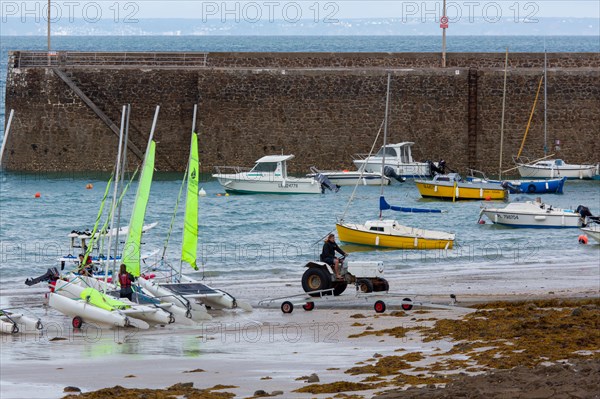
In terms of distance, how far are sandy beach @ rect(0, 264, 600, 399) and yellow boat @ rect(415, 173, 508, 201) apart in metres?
16.4

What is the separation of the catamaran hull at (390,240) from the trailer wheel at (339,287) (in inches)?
360

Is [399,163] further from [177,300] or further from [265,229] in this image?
[177,300]

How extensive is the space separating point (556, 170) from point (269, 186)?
9.85 metres

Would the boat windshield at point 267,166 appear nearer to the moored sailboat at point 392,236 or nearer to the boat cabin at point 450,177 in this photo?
the boat cabin at point 450,177

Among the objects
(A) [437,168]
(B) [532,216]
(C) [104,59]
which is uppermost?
(C) [104,59]

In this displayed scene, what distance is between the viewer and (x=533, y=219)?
35.5m

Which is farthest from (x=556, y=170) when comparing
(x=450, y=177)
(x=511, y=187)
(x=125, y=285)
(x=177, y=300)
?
(x=125, y=285)

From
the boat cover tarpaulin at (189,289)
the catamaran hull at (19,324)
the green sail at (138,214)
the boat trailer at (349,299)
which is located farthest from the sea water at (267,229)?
the catamaran hull at (19,324)

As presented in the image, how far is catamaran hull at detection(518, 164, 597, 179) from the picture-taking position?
146 ft

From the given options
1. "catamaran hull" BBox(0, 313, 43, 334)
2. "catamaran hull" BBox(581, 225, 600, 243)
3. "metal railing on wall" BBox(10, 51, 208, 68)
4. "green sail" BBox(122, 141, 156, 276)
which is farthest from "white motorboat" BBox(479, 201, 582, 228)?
"catamaran hull" BBox(0, 313, 43, 334)

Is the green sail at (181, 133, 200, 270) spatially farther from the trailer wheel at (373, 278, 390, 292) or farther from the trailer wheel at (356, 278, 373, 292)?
the trailer wheel at (373, 278, 390, 292)

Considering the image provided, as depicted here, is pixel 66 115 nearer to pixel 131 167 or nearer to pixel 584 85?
pixel 131 167

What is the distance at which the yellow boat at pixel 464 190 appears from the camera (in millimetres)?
41094

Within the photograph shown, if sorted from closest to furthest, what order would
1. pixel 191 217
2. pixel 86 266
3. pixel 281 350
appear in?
pixel 281 350
pixel 191 217
pixel 86 266
